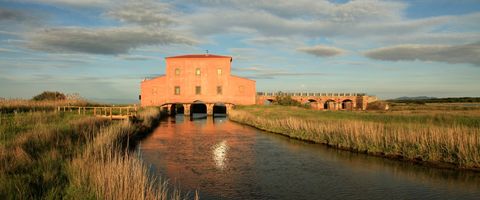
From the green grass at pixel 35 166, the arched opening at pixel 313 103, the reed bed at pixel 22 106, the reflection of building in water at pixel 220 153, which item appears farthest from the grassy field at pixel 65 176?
the arched opening at pixel 313 103

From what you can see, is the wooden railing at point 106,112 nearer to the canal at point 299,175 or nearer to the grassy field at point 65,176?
the canal at point 299,175

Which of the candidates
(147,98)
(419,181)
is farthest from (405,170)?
(147,98)

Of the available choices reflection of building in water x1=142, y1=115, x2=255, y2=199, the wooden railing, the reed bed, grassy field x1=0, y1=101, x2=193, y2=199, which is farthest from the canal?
the reed bed

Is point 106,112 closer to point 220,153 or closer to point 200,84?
point 220,153

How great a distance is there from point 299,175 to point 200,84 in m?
43.4

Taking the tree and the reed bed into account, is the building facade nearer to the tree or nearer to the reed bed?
the tree

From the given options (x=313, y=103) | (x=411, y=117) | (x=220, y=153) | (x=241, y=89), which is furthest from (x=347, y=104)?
(x=220, y=153)

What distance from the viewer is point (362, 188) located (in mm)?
12398

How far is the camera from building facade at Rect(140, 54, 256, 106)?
185 feet

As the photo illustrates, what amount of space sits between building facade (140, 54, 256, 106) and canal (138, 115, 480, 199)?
35.3m

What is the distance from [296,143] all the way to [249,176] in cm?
1007

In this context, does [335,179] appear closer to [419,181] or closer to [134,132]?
[419,181]

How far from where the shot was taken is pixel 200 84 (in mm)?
56594

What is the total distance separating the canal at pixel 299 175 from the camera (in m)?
11.8
